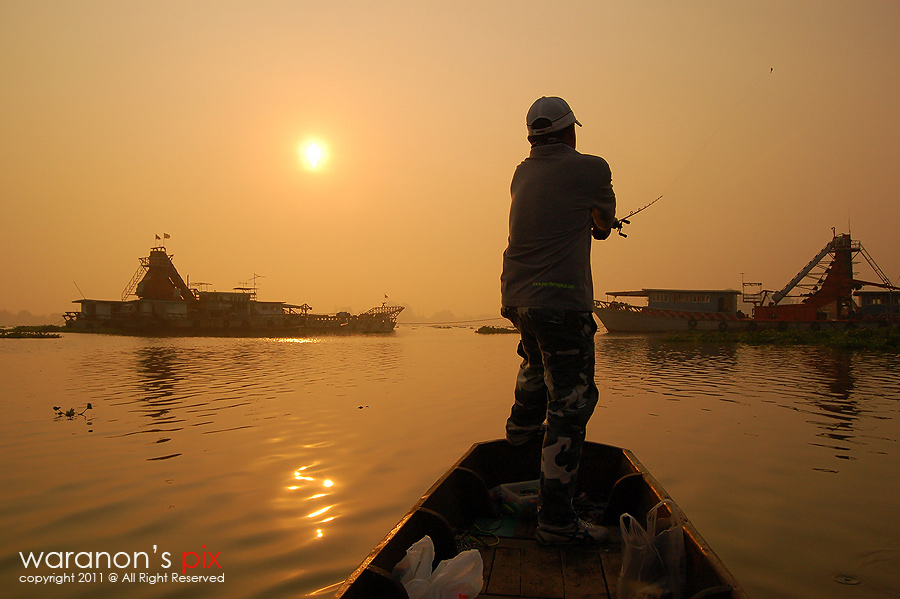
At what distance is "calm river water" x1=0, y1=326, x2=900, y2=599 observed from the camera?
10.8 feet

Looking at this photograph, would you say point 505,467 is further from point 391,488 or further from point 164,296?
point 164,296

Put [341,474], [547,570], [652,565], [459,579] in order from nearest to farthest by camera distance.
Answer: [459,579], [652,565], [547,570], [341,474]

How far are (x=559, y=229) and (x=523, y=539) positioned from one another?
1776mm

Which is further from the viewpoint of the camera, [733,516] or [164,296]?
[164,296]

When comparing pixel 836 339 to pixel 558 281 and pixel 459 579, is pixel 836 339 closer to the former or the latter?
pixel 558 281

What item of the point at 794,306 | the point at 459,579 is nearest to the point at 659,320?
the point at 794,306

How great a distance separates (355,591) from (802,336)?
36.4m

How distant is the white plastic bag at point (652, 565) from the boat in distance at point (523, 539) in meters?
0.05

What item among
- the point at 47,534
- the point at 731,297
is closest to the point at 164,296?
the point at 731,297

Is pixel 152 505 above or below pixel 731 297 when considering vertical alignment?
below

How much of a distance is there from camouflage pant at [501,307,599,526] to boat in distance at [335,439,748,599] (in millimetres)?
268

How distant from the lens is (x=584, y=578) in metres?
2.41

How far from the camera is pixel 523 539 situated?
287cm

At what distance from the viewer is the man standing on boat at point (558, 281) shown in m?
2.83
